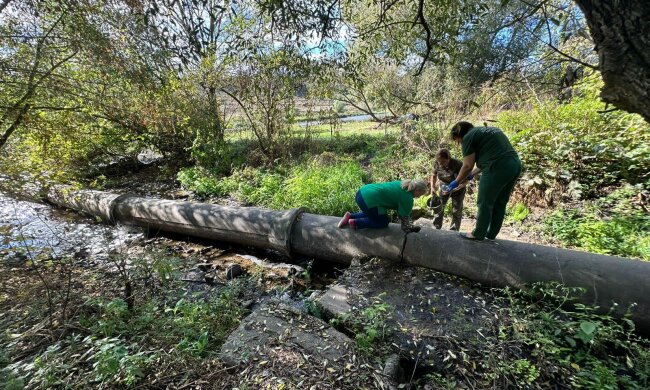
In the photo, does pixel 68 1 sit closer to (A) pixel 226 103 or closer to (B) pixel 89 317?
(B) pixel 89 317

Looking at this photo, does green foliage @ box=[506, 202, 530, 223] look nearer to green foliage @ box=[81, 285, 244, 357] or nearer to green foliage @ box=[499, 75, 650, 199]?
green foliage @ box=[499, 75, 650, 199]

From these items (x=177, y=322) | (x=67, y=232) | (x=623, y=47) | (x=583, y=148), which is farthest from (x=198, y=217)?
(x=583, y=148)

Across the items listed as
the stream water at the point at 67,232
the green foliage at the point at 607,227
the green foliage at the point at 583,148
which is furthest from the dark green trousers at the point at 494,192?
the stream water at the point at 67,232

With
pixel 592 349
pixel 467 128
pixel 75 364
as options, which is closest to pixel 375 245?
pixel 467 128

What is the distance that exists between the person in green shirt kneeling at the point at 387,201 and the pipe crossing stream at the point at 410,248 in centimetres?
12

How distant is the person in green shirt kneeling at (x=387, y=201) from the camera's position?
11.9ft

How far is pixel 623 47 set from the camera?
4.44 ft

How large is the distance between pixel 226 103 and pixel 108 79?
419cm

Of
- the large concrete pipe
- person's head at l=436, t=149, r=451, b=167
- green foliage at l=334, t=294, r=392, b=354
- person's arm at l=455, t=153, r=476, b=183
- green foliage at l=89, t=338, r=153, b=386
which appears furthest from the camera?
the large concrete pipe

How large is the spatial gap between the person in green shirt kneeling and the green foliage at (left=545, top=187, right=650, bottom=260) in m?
2.16

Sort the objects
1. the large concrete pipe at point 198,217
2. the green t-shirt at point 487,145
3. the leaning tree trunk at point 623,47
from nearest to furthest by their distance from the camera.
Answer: the leaning tree trunk at point 623,47, the green t-shirt at point 487,145, the large concrete pipe at point 198,217

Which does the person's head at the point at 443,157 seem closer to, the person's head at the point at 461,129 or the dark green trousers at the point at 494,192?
the person's head at the point at 461,129

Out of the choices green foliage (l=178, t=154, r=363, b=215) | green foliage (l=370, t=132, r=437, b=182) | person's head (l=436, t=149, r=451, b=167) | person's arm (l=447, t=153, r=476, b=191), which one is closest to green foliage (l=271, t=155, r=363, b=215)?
green foliage (l=178, t=154, r=363, b=215)

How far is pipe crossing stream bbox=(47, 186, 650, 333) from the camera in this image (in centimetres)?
275
